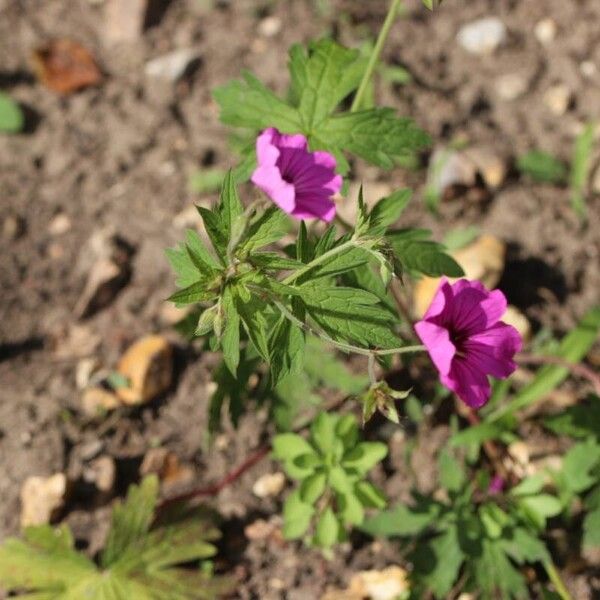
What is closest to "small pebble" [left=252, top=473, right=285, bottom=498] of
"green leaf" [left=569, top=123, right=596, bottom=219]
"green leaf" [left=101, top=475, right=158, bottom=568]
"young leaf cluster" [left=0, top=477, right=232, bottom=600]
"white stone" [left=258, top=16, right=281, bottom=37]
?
"young leaf cluster" [left=0, top=477, right=232, bottom=600]

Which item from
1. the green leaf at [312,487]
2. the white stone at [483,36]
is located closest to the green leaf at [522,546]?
the green leaf at [312,487]

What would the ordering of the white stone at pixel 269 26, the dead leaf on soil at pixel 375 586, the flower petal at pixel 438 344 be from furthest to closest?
the white stone at pixel 269 26
the dead leaf on soil at pixel 375 586
the flower petal at pixel 438 344

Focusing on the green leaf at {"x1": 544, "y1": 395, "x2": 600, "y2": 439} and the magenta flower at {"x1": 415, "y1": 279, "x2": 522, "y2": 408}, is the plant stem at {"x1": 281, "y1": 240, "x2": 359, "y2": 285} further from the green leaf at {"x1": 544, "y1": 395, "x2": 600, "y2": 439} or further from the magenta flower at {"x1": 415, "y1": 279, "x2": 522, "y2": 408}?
the green leaf at {"x1": 544, "y1": 395, "x2": 600, "y2": 439}

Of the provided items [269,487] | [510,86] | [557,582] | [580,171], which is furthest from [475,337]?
[510,86]

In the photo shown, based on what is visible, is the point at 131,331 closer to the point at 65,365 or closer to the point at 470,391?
the point at 65,365

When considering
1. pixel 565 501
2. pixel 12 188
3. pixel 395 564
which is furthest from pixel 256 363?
pixel 12 188

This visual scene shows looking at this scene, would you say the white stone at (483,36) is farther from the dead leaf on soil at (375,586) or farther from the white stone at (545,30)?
the dead leaf on soil at (375,586)
